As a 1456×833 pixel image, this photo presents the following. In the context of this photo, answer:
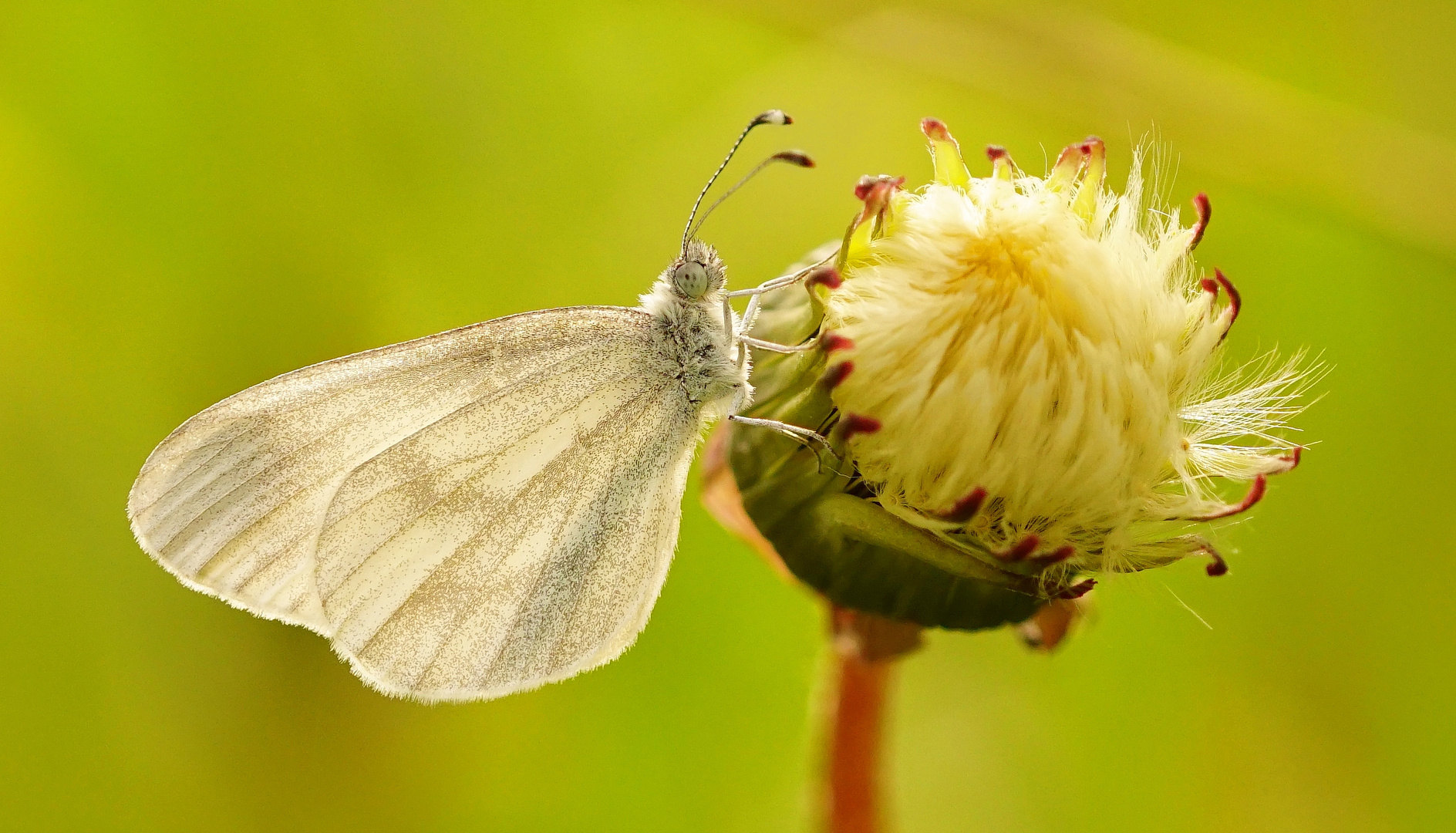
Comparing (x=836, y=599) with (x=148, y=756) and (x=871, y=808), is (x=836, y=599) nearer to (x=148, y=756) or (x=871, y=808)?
(x=871, y=808)

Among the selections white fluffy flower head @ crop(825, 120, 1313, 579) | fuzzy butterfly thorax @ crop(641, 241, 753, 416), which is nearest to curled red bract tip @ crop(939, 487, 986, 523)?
white fluffy flower head @ crop(825, 120, 1313, 579)

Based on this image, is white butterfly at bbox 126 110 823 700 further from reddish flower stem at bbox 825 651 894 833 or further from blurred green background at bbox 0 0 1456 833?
blurred green background at bbox 0 0 1456 833

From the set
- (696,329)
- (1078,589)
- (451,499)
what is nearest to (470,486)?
(451,499)

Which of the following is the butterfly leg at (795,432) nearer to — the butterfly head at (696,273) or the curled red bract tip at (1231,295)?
the butterfly head at (696,273)

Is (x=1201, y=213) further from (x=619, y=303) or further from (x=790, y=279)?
(x=619, y=303)

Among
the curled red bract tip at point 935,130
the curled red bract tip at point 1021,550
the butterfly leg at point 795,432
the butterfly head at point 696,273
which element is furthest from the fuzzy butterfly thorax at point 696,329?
the curled red bract tip at point 1021,550

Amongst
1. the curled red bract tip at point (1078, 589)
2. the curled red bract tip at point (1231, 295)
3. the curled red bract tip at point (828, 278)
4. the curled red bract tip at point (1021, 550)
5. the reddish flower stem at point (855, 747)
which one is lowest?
the reddish flower stem at point (855, 747)
